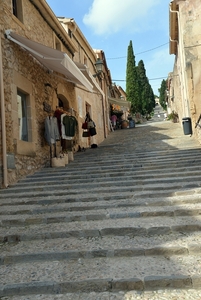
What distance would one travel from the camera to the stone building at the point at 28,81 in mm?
6715

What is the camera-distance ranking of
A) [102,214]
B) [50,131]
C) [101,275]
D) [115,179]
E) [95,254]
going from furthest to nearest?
[50,131], [115,179], [102,214], [95,254], [101,275]

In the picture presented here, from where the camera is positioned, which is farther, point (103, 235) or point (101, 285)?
point (103, 235)

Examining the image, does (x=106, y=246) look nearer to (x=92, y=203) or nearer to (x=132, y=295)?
(x=132, y=295)

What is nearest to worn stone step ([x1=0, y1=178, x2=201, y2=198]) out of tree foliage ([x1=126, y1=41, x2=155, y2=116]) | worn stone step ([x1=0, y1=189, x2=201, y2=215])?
worn stone step ([x1=0, y1=189, x2=201, y2=215])

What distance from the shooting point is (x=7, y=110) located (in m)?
6.70

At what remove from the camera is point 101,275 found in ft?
9.45

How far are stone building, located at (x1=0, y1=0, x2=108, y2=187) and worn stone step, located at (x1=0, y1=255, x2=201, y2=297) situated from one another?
3.66 meters

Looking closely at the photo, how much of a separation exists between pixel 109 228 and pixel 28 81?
5.49 meters

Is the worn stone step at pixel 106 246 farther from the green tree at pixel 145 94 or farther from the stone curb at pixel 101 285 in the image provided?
the green tree at pixel 145 94

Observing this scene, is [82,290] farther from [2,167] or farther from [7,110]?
Answer: [7,110]

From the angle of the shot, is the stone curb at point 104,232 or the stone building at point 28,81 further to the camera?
the stone building at point 28,81

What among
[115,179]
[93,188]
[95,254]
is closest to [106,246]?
[95,254]

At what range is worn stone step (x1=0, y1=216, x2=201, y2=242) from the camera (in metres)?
3.86

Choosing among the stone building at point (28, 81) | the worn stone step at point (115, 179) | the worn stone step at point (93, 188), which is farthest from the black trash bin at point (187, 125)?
the worn stone step at point (93, 188)
